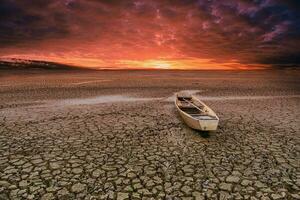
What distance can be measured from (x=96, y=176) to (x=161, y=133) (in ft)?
12.3

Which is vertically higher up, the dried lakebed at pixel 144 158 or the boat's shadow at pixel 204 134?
the boat's shadow at pixel 204 134

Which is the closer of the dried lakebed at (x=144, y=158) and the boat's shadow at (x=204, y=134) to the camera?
the dried lakebed at (x=144, y=158)

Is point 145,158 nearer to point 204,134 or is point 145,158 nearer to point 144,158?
point 144,158

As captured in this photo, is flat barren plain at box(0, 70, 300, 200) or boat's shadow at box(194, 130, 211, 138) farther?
boat's shadow at box(194, 130, 211, 138)

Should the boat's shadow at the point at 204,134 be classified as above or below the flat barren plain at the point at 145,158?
above

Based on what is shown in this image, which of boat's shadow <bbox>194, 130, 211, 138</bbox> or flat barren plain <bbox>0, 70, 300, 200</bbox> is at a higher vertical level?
boat's shadow <bbox>194, 130, 211, 138</bbox>

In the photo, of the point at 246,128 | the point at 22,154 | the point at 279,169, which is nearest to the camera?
the point at 279,169

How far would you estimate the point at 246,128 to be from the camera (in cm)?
999

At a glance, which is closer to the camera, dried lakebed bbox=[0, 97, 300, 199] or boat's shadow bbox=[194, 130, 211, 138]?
dried lakebed bbox=[0, 97, 300, 199]

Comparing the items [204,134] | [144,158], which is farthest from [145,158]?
[204,134]

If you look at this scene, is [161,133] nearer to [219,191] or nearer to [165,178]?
[165,178]

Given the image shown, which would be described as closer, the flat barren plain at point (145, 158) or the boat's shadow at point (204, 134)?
the flat barren plain at point (145, 158)

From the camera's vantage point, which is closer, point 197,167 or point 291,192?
point 291,192

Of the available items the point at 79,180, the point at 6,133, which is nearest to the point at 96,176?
the point at 79,180
